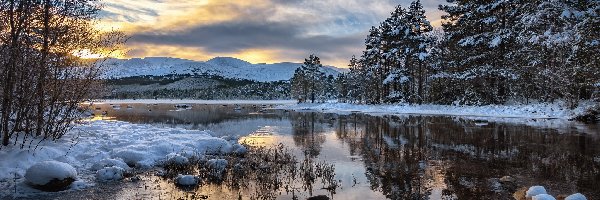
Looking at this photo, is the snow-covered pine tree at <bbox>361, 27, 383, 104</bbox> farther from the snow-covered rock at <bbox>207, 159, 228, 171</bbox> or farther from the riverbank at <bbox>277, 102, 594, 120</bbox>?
the snow-covered rock at <bbox>207, 159, 228, 171</bbox>

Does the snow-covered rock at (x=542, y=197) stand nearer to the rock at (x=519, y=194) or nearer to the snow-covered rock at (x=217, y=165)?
the rock at (x=519, y=194)

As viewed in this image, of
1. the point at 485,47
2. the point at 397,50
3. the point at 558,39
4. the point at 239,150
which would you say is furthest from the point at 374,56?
the point at 239,150

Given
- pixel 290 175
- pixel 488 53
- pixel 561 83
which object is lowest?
pixel 290 175

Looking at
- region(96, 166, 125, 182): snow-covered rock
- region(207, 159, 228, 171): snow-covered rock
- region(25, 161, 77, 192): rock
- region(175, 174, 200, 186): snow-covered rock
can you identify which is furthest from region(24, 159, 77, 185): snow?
region(207, 159, 228, 171): snow-covered rock

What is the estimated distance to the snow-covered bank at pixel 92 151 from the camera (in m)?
9.60

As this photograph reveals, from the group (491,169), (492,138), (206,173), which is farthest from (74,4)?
(492,138)

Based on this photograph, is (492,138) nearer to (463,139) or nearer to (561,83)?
(463,139)

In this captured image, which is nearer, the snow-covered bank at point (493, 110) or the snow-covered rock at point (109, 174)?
the snow-covered rock at point (109, 174)

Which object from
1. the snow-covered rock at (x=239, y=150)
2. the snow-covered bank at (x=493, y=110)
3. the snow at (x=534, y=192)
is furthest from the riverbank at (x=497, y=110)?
the snow-covered rock at (x=239, y=150)

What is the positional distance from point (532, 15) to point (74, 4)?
32.0m

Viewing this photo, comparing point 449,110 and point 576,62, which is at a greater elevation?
point 576,62

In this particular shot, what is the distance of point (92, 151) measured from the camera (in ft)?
41.3

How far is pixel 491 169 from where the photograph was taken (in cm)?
1180

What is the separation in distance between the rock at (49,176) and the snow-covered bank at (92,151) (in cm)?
20
